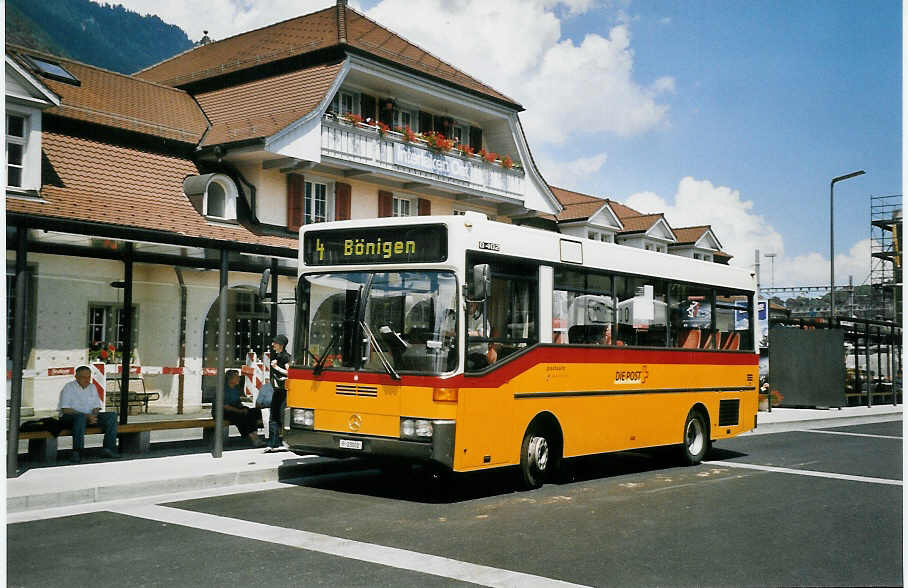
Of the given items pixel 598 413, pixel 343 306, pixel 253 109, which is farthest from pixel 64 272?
pixel 253 109

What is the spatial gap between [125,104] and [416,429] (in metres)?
17.2

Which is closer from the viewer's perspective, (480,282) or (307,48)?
(480,282)

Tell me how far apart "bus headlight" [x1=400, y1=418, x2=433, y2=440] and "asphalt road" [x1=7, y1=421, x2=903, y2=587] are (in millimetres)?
735

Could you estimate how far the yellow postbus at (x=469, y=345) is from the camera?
10.2m

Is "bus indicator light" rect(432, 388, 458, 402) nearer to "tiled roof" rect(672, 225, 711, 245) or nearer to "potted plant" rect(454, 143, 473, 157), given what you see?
"potted plant" rect(454, 143, 473, 157)

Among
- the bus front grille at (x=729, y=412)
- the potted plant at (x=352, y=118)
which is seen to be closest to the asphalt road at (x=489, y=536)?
the bus front grille at (x=729, y=412)

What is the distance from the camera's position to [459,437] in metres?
10.2

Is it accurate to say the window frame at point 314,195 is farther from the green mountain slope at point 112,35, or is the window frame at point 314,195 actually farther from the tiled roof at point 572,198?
the green mountain slope at point 112,35

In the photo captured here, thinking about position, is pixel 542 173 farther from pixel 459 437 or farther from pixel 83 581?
pixel 83 581

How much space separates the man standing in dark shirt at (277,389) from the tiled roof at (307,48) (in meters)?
14.5

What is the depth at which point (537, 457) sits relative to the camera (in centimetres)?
1139

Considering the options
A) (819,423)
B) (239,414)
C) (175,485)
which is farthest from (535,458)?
(819,423)

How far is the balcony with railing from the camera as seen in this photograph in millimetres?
26750

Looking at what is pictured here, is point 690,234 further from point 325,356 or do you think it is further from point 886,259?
point 325,356
